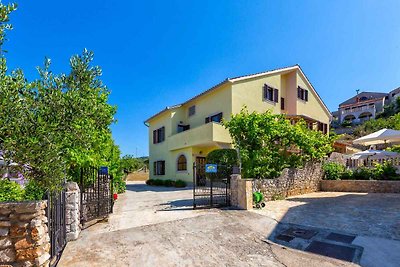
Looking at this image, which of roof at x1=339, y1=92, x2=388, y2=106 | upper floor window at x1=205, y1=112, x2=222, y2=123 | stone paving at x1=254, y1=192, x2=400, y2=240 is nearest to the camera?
stone paving at x1=254, y1=192, x2=400, y2=240

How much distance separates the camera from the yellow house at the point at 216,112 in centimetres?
1720

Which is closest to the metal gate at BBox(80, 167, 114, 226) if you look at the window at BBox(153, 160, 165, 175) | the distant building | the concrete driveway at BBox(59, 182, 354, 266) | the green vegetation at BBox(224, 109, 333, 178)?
the concrete driveway at BBox(59, 182, 354, 266)

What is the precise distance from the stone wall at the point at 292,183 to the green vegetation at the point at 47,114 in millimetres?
8567

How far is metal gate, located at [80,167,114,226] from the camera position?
711 cm

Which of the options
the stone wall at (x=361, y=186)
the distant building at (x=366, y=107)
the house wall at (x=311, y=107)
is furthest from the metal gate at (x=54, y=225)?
the distant building at (x=366, y=107)

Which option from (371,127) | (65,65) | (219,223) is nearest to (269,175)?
(219,223)

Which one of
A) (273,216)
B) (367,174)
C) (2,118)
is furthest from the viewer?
(367,174)

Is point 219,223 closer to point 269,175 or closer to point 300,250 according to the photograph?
point 300,250

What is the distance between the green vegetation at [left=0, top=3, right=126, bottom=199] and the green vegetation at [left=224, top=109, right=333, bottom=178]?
28.3 feet

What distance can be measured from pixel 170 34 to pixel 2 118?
10.8 m

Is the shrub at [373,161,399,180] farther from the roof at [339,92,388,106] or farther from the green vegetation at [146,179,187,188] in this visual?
the roof at [339,92,388,106]

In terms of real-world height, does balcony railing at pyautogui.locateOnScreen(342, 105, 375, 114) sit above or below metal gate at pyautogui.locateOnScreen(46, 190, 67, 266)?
above

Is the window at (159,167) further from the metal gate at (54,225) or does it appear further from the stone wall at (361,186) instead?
the metal gate at (54,225)

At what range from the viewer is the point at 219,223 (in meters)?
7.29
